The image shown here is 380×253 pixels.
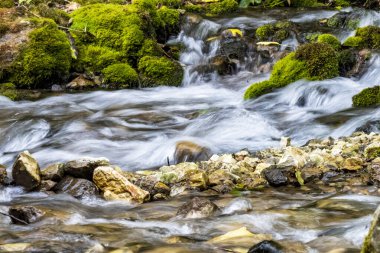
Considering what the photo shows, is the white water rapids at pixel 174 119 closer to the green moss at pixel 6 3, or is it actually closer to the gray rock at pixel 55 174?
the gray rock at pixel 55 174

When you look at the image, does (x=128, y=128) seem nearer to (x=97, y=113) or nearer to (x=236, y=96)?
(x=97, y=113)

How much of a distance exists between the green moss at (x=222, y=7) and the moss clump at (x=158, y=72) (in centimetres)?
476

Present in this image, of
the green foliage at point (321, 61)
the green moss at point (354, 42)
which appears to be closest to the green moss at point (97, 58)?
the green foliage at point (321, 61)

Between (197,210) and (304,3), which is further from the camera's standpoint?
(304,3)

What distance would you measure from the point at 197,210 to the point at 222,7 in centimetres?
1301

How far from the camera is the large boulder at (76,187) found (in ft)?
16.4

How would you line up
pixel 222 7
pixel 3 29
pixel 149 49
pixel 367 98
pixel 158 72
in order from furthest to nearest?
pixel 222 7 < pixel 149 49 < pixel 3 29 < pixel 158 72 < pixel 367 98

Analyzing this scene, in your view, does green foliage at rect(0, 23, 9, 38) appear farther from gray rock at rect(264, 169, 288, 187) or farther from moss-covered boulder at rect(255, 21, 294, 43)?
gray rock at rect(264, 169, 288, 187)

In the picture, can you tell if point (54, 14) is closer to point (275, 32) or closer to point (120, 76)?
point (120, 76)

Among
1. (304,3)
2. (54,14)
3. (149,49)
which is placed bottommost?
(149,49)

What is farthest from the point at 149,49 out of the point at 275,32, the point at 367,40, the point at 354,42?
the point at 367,40

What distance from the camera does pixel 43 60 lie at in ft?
35.9

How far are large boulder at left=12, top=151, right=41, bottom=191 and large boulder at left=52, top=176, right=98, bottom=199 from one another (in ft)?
0.79

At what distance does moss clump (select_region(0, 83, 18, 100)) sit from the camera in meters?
10.2
